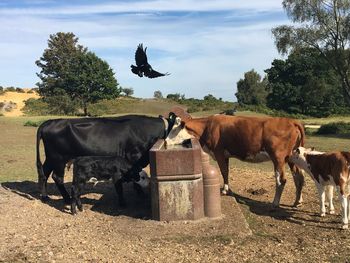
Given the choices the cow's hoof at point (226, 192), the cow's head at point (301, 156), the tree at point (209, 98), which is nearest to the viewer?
the cow's head at point (301, 156)

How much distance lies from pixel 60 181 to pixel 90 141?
3.02ft

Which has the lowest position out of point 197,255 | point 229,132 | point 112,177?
point 197,255

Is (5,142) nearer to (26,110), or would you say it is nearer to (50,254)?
(50,254)

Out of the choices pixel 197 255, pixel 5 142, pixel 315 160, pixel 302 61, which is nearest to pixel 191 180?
pixel 197 255

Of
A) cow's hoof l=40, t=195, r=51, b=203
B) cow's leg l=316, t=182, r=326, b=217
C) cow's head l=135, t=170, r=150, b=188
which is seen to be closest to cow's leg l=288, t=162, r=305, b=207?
cow's leg l=316, t=182, r=326, b=217

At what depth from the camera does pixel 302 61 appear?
5303 cm

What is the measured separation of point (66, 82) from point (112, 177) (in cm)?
5309

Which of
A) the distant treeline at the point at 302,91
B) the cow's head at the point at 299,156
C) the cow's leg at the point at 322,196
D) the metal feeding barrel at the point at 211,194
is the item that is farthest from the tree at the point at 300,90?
the metal feeding barrel at the point at 211,194

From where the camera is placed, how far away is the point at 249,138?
8.50 meters

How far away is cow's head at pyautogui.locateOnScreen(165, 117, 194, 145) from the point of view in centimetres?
848

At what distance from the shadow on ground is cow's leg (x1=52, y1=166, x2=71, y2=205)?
0.14 metres

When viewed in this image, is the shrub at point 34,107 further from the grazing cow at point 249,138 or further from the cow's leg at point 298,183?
the cow's leg at point 298,183

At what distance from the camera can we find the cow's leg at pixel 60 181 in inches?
330

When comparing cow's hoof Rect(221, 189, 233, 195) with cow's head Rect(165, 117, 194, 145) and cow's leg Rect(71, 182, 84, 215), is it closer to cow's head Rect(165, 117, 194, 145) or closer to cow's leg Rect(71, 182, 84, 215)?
cow's head Rect(165, 117, 194, 145)
